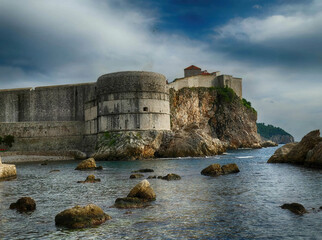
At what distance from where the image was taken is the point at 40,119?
138 feet

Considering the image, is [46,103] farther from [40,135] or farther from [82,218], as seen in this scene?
[82,218]

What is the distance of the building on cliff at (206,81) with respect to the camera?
53.1 metres

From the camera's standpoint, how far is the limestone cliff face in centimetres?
5388

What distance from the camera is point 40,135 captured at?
121ft

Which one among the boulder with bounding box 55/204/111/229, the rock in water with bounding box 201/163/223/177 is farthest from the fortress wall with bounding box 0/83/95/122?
the boulder with bounding box 55/204/111/229

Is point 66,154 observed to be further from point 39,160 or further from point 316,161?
point 316,161

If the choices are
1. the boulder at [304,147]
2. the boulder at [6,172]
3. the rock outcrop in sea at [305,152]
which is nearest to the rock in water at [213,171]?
the rock outcrop in sea at [305,152]

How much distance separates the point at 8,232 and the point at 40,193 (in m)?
5.48

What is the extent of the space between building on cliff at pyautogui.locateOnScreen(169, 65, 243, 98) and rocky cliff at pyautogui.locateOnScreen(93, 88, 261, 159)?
1065mm

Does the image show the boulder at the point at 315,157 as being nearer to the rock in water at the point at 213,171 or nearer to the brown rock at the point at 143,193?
the rock in water at the point at 213,171

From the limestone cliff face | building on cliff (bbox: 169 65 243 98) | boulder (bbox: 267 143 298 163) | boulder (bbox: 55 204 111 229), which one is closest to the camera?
boulder (bbox: 55 204 111 229)

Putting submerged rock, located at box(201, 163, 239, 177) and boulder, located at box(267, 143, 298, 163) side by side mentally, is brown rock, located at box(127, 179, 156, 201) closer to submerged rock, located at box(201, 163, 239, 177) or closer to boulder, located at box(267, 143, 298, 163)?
submerged rock, located at box(201, 163, 239, 177)

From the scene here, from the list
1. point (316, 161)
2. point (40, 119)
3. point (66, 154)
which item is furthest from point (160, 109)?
point (316, 161)

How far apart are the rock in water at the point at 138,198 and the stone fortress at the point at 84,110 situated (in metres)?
23.7
